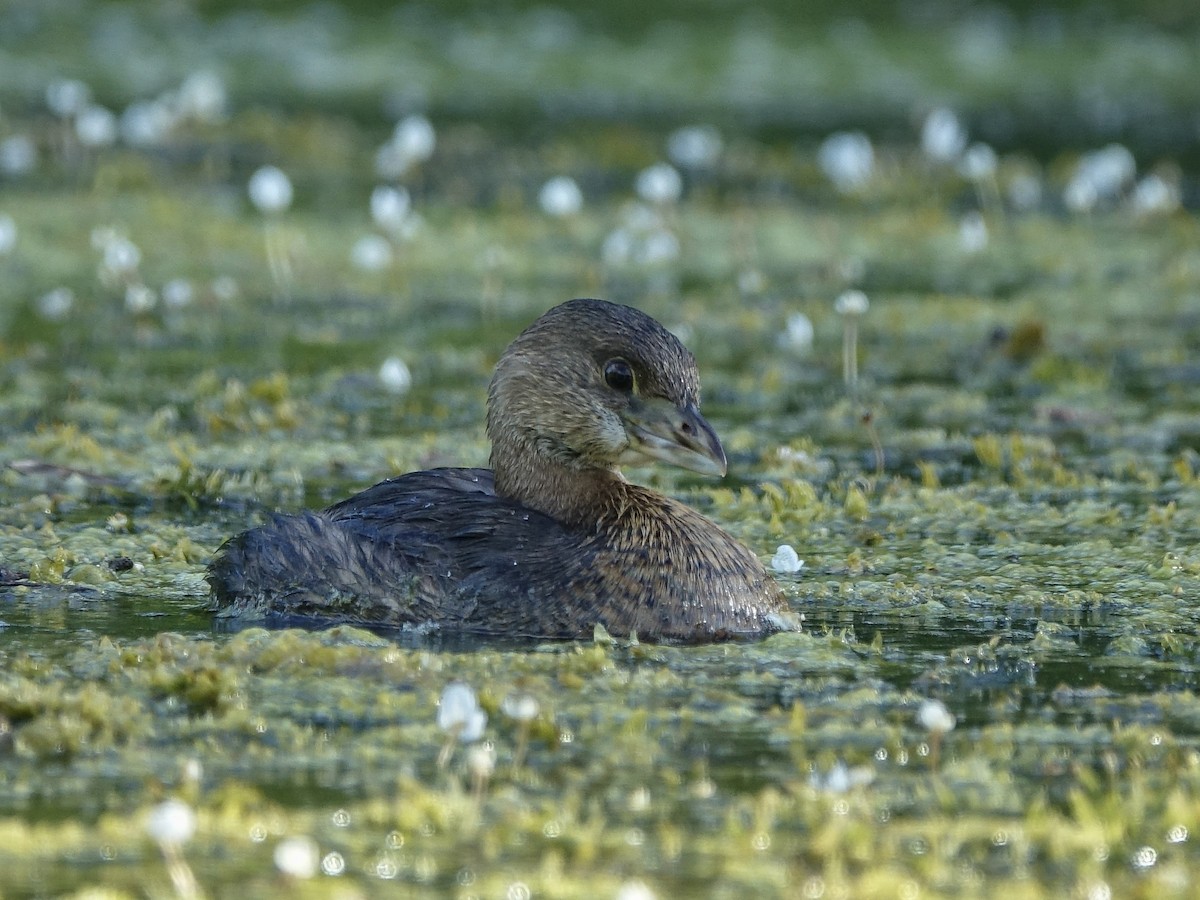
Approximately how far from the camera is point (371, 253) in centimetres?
1423

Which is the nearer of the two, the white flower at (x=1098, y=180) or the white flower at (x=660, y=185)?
the white flower at (x=660, y=185)

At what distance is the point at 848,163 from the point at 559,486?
29.1 feet

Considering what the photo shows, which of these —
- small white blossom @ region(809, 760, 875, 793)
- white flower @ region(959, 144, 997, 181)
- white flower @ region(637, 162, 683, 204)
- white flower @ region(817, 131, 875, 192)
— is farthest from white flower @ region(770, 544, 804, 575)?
white flower @ region(959, 144, 997, 181)

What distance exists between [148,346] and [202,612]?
5.31 m

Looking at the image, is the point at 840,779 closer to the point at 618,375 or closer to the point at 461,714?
the point at 461,714

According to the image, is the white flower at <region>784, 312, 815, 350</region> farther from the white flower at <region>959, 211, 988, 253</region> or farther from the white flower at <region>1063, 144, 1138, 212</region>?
the white flower at <region>1063, 144, 1138, 212</region>

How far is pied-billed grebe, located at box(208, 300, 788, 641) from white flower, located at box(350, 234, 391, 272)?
254 inches

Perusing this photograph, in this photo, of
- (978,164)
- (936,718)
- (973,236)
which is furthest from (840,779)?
(978,164)

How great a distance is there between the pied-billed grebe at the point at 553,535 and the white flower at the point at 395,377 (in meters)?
3.34

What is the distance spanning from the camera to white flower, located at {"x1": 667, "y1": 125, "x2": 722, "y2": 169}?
18.5 m

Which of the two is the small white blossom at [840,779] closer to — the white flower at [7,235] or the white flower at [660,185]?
the white flower at [660,185]

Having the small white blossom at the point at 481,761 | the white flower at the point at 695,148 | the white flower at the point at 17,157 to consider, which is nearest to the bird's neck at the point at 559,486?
the small white blossom at the point at 481,761

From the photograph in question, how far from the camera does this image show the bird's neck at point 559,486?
25.4 feet

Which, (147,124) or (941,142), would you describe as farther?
(147,124)
